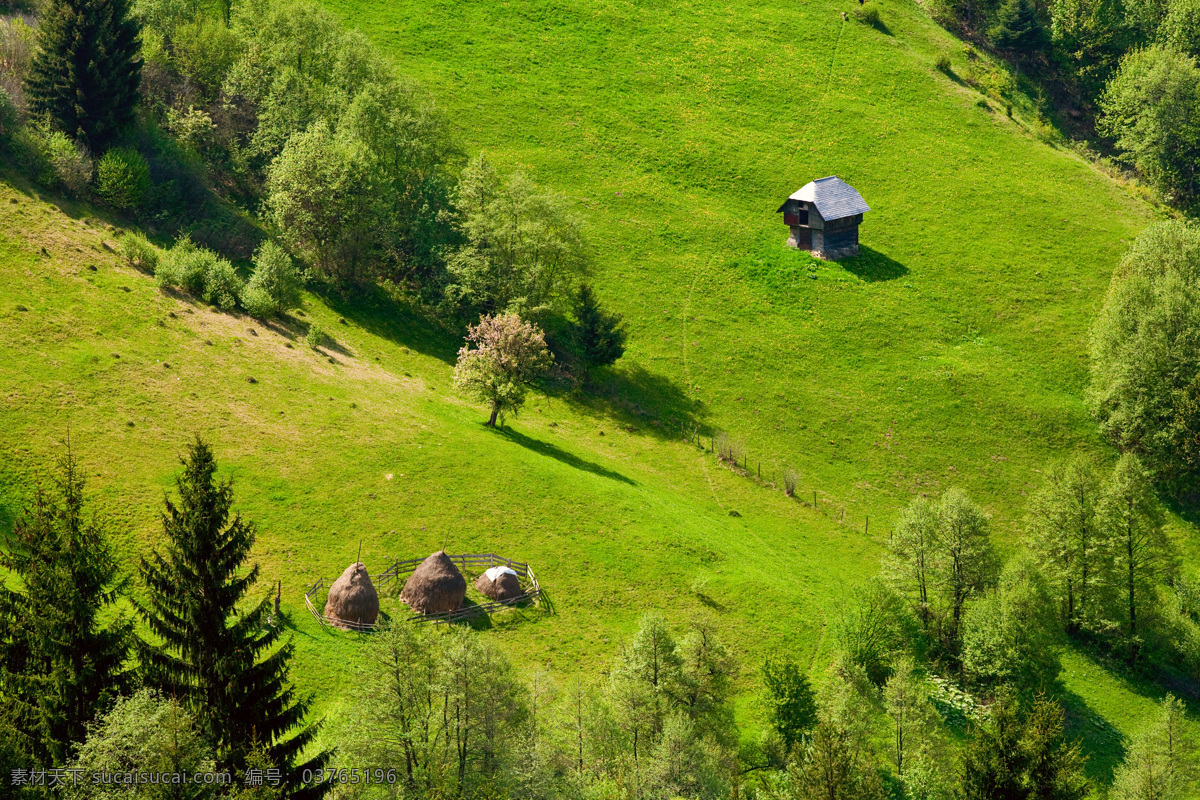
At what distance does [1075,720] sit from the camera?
58188mm

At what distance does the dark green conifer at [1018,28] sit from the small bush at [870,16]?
49.4ft

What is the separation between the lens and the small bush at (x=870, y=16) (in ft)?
408

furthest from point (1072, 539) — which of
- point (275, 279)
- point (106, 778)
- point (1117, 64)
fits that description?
point (1117, 64)

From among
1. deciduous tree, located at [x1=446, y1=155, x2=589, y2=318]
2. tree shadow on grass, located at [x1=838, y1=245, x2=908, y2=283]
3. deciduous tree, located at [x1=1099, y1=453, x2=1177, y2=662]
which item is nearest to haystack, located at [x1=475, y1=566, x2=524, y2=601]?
deciduous tree, located at [x1=446, y1=155, x2=589, y2=318]

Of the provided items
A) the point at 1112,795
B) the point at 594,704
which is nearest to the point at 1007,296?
the point at 1112,795

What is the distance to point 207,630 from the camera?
31641 millimetres

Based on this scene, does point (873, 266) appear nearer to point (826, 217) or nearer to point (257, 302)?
point (826, 217)

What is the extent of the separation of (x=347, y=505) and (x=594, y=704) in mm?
20670

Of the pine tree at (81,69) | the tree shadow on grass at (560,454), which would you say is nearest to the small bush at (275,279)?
the pine tree at (81,69)

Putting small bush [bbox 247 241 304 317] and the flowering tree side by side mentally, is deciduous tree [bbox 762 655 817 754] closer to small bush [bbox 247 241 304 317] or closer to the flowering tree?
the flowering tree

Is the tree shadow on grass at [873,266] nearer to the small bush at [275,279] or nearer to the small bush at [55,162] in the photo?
the small bush at [275,279]

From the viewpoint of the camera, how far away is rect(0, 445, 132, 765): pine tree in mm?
29672

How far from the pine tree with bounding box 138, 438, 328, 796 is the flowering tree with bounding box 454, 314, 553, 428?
38.6 meters

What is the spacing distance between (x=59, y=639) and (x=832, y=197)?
3180 inches
